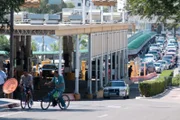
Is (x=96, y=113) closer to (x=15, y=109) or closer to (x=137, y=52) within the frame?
(x=15, y=109)

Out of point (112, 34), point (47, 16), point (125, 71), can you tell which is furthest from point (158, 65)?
point (47, 16)

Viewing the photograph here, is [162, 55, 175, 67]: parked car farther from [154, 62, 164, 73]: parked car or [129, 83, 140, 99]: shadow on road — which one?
[129, 83, 140, 99]: shadow on road

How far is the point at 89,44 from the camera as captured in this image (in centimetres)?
4559

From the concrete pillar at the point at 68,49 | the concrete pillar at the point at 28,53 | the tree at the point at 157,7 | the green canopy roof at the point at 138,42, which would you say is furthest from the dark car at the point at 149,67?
the tree at the point at 157,7

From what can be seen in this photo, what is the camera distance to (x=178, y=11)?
22.3 m

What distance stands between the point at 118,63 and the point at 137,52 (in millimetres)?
38068

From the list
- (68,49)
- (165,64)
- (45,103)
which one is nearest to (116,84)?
(45,103)

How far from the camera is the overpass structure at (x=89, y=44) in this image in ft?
129

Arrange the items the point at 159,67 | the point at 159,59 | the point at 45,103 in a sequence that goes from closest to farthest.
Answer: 1. the point at 45,103
2. the point at 159,67
3. the point at 159,59

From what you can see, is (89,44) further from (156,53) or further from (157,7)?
(156,53)

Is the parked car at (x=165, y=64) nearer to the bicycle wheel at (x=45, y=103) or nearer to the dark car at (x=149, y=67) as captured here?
the dark car at (x=149, y=67)

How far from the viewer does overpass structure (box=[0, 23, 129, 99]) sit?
1549 inches

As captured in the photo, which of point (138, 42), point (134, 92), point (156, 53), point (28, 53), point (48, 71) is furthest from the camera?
point (138, 42)

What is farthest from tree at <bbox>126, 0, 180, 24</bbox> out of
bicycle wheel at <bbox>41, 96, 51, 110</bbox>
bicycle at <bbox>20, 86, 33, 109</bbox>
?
bicycle at <bbox>20, 86, 33, 109</bbox>
